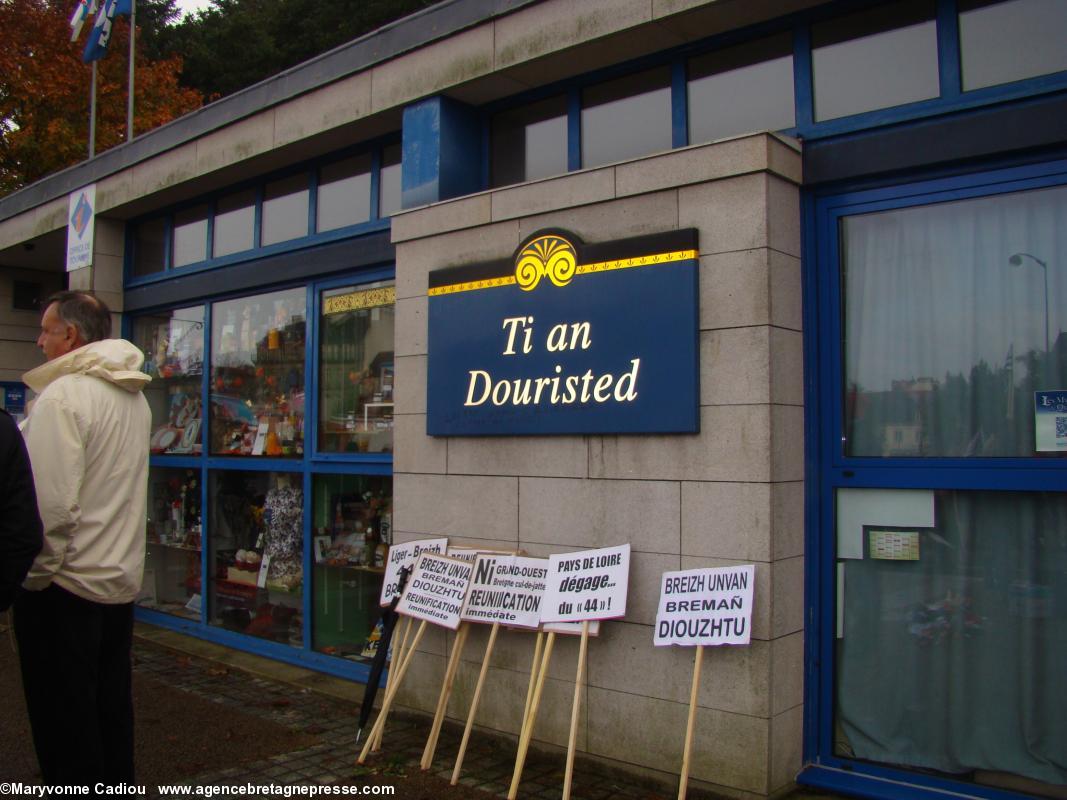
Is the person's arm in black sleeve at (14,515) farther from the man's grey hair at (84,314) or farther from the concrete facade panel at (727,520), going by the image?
the concrete facade panel at (727,520)

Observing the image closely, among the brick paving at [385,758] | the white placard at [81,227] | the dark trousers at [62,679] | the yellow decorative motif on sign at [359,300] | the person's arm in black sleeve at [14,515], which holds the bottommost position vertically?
the brick paving at [385,758]

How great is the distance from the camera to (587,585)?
192 inches

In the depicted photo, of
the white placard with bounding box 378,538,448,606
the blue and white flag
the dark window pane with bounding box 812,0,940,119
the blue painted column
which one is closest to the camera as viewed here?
the dark window pane with bounding box 812,0,940,119

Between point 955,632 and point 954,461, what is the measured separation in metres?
0.80

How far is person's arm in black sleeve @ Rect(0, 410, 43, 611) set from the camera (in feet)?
10.6

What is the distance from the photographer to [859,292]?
4.75 metres

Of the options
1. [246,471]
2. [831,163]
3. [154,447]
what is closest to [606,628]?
[831,163]

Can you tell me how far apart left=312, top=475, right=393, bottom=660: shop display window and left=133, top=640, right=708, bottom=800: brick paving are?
58 cm

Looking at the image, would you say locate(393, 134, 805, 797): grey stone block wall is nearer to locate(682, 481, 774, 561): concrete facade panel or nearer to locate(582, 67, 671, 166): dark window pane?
locate(682, 481, 774, 561): concrete facade panel

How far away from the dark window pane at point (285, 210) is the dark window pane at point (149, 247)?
187cm

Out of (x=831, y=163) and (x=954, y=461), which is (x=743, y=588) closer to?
(x=954, y=461)

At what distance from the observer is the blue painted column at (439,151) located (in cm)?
614

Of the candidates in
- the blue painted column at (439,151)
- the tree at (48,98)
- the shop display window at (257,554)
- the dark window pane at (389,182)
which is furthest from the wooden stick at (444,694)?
the tree at (48,98)

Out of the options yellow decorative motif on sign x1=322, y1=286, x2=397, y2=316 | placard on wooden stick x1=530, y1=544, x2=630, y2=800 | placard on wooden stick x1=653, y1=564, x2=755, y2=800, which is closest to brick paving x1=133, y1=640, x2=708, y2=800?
placard on wooden stick x1=530, y1=544, x2=630, y2=800
